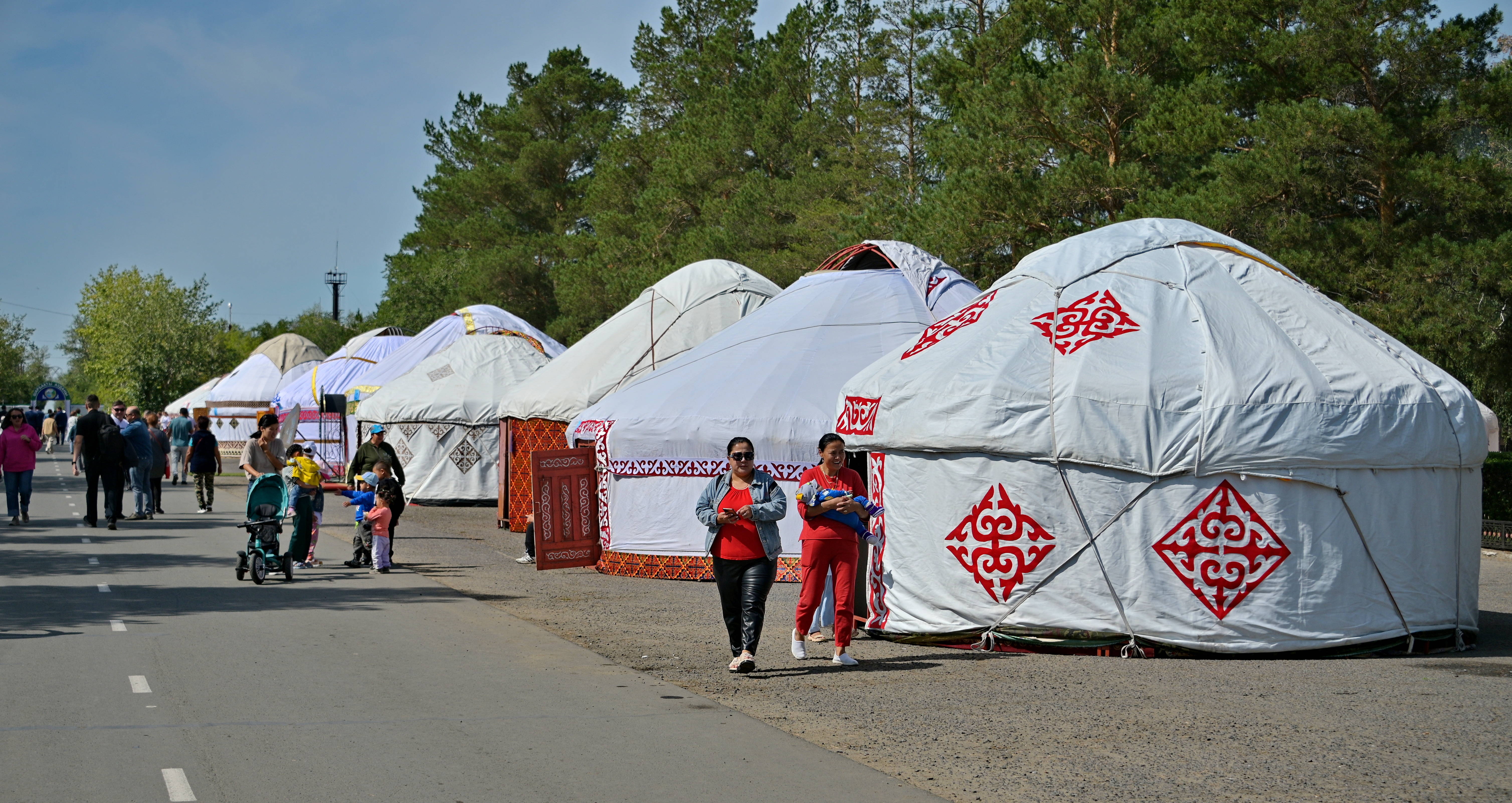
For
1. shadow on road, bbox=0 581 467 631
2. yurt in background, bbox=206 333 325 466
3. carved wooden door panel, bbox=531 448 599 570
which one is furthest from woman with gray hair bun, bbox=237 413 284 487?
yurt in background, bbox=206 333 325 466

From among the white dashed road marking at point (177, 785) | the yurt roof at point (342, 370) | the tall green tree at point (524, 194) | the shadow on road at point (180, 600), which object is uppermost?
the tall green tree at point (524, 194)

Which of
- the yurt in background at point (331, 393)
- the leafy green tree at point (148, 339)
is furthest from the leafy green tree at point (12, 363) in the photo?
the yurt in background at point (331, 393)

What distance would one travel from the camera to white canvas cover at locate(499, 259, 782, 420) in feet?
59.3

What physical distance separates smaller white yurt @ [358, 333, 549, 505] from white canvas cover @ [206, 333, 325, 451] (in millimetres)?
24014

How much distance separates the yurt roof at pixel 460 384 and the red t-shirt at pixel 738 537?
52.9ft

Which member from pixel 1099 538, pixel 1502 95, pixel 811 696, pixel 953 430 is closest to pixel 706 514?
pixel 811 696

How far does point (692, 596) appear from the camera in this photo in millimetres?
12133

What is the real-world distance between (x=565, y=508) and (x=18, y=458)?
9.08 m

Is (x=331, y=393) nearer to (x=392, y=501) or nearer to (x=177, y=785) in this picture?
(x=392, y=501)

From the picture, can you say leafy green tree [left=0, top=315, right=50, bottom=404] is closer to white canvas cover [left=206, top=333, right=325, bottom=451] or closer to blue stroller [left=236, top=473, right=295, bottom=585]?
white canvas cover [left=206, top=333, right=325, bottom=451]

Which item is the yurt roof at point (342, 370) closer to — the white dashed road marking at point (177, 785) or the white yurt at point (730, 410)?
the white yurt at point (730, 410)

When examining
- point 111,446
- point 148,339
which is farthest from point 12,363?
point 111,446

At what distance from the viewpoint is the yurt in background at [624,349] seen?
59.4 ft

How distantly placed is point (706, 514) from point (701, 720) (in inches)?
65.8
